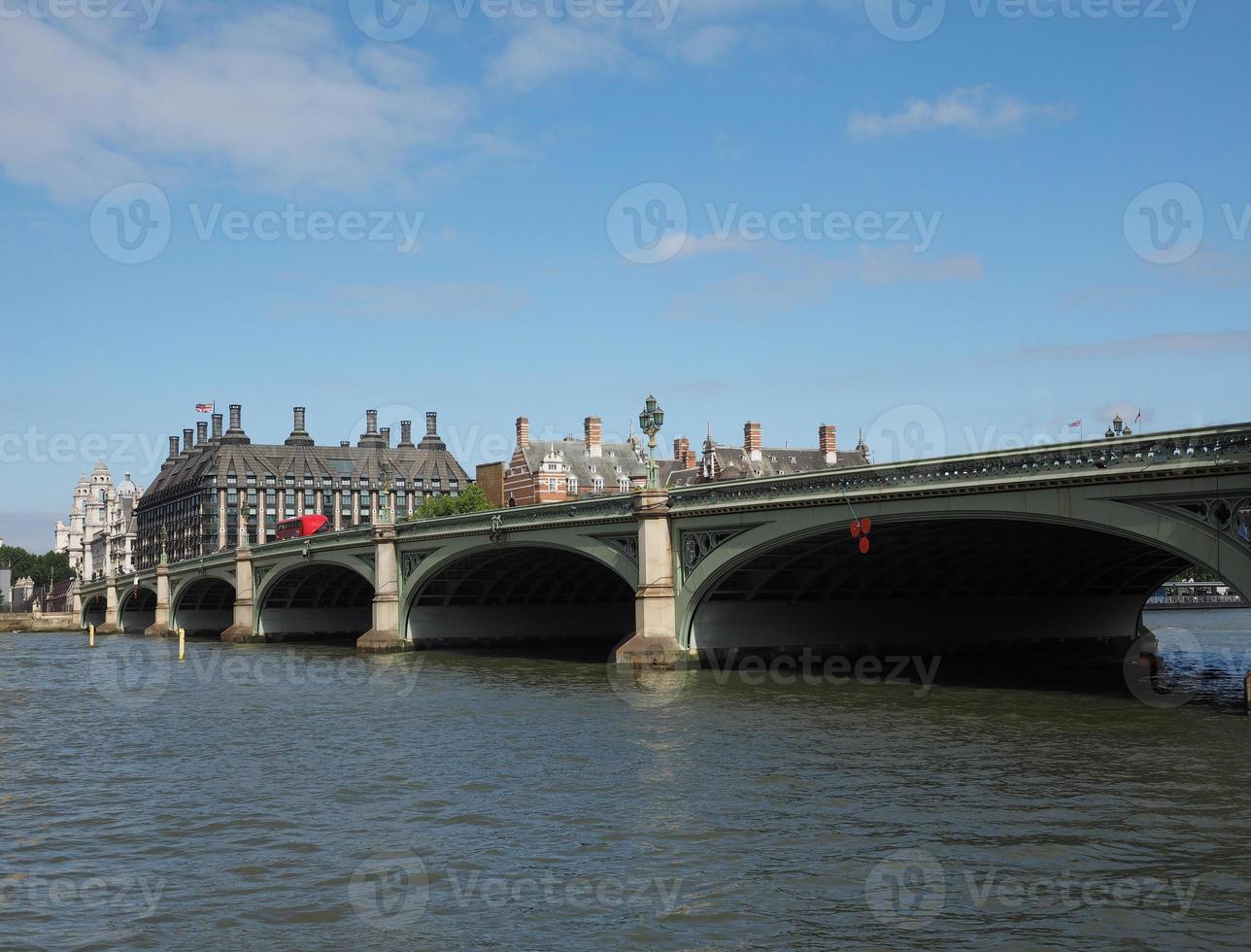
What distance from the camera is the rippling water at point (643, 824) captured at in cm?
1703

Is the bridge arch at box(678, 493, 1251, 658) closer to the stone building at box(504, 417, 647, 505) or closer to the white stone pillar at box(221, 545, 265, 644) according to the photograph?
the white stone pillar at box(221, 545, 265, 644)

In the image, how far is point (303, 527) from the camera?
114 m

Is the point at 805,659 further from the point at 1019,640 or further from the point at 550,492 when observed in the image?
the point at 550,492

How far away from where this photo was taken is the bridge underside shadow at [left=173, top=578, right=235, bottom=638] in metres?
122

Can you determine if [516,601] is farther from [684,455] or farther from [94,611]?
[94,611]

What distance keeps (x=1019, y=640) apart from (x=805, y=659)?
567 inches

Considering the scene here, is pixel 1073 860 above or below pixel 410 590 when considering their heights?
below

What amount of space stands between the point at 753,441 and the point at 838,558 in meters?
84.8

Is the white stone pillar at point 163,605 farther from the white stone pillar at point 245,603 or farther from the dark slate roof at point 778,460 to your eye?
the dark slate roof at point 778,460

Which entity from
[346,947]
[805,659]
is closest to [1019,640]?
[805,659]

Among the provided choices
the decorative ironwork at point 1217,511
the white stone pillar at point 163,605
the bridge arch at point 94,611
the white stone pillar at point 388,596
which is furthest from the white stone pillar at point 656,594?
the bridge arch at point 94,611

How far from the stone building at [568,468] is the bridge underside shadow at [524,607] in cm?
5185

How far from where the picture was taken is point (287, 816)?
24328mm

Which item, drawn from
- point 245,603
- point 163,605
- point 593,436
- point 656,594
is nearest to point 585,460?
point 593,436
